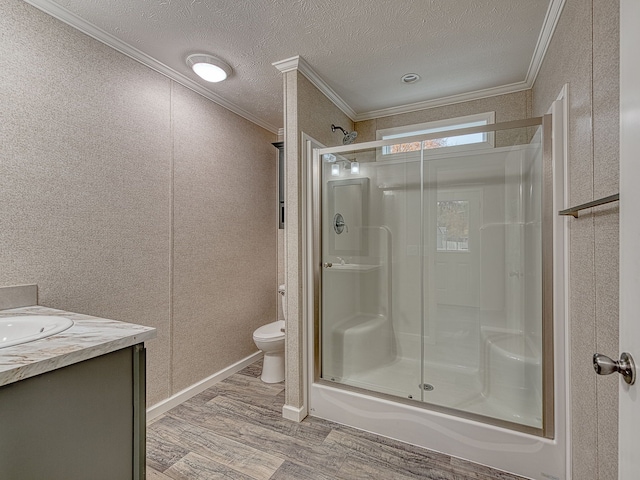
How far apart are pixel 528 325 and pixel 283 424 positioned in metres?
1.67

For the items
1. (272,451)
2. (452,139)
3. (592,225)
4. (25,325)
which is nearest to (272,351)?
(272,451)

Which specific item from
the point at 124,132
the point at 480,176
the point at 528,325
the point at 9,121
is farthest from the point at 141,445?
the point at 480,176

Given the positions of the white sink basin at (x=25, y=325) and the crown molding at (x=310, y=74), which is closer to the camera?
the white sink basin at (x=25, y=325)

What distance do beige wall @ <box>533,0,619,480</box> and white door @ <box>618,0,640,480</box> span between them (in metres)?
0.36

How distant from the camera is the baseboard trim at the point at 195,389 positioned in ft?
7.01

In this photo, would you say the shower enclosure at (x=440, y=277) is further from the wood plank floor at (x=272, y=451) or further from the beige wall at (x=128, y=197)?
the beige wall at (x=128, y=197)

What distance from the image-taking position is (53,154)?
5.32 ft

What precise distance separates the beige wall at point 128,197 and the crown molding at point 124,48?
4cm

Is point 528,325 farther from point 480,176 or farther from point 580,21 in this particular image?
point 580,21

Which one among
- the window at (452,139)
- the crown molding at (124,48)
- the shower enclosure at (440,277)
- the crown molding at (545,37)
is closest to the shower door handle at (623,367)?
the shower enclosure at (440,277)

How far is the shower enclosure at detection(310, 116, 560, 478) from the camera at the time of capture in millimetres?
1712

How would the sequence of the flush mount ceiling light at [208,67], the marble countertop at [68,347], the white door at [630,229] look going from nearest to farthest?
the white door at [630,229] → the marble countertop at [68,347] → the flush mount ceiling light at [208,67]

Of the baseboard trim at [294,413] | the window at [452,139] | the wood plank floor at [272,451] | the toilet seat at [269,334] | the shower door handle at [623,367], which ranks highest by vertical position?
the window at [452,139]

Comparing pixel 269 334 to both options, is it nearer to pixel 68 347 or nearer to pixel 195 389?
pixel 195 389
